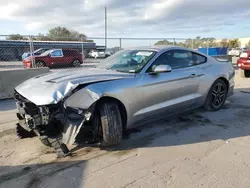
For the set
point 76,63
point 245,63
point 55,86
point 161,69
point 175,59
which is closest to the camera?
point 55,86

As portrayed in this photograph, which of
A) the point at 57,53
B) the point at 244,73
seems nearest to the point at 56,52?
the point at 57,53

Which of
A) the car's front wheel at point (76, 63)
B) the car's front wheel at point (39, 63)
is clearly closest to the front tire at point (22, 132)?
the car's front wheel at point (39, 63)

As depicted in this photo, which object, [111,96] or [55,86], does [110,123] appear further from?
[55,86]

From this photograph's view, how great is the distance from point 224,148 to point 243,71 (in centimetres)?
852

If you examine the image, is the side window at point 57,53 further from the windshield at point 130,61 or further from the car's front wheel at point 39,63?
the windshield at point 130,61

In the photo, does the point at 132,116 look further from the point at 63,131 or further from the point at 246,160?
the point at 246,160

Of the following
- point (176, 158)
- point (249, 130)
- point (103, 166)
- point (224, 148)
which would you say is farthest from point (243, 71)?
point (103, 166)

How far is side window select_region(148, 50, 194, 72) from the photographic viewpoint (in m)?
4.34

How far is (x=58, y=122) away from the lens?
3414 mm

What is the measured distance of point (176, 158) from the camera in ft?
11.1

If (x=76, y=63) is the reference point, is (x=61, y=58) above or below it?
above

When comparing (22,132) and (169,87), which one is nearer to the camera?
(22,132)

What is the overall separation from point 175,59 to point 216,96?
1592 mm

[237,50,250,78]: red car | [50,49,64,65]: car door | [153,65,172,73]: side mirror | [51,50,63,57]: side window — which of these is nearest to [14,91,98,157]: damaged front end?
[153,65,172,73]: side mirror
